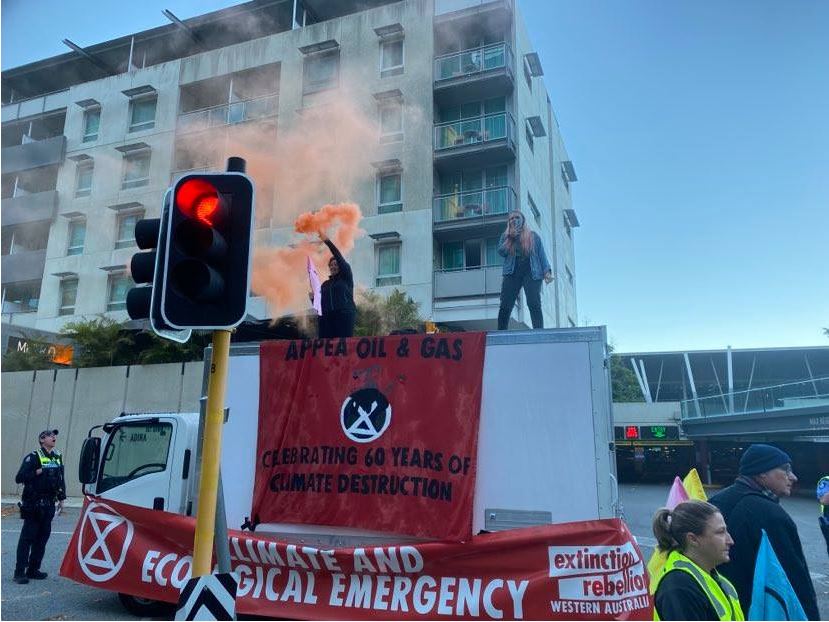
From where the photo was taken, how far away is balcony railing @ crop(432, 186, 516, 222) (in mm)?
20547

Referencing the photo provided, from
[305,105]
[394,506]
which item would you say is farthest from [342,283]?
[305,105]

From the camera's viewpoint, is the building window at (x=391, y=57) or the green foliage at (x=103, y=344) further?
the building window at (x=391, y=57)

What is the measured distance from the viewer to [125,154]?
26.0m

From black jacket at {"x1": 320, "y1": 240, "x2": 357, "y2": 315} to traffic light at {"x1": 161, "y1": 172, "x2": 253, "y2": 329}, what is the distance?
3330 mm

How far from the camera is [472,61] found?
21.4 meters

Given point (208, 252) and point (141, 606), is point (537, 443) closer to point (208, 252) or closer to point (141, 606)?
point (208, 252)

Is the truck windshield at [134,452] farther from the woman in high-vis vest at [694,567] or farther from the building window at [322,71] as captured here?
the building window at [322,71]

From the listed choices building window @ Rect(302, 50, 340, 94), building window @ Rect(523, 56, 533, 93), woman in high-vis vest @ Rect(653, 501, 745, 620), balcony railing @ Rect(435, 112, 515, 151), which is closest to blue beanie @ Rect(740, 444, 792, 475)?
woman in high-vis vest @ Rect(653, 501, 745, 620)

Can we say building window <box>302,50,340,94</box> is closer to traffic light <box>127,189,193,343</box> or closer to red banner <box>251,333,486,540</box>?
red banner <box>251,333,486,540</box>

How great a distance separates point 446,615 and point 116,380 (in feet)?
53.5

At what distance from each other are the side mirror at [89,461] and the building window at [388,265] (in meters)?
15.4

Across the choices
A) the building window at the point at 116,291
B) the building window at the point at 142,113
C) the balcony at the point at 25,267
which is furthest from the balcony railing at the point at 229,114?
the balcony at the point at 25,267

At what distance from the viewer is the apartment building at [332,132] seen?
20750 mm

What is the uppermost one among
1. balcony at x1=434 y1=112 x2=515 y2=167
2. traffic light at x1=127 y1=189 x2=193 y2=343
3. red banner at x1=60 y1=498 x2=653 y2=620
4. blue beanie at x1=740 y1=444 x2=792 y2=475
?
balcony at x1=434 y1=112 x2=515 y2=167
